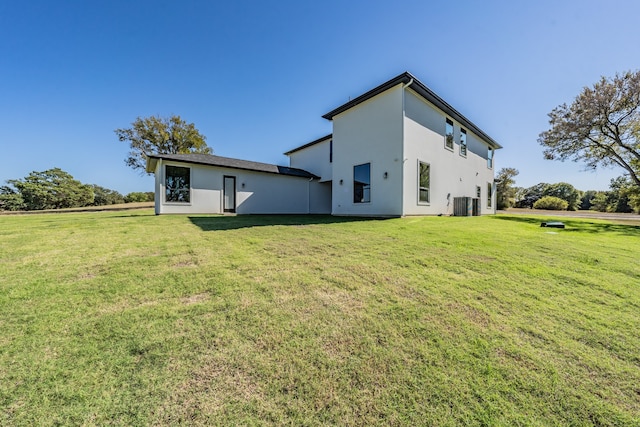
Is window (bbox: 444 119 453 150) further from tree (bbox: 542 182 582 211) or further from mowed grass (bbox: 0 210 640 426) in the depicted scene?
tree (bbox: 542 182 582 211)

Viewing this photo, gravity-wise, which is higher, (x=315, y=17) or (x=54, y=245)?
(x=315, y=17)

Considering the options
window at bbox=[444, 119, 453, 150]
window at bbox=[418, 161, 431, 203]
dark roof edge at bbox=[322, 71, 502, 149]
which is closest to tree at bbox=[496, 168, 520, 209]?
dark roof edge at bbox=[322, 71, 502, 149]

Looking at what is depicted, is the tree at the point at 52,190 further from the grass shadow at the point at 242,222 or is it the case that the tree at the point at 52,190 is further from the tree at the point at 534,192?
the tree at the point at 534,192

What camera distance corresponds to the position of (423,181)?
1061 cm

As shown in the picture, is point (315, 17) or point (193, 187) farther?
point (193, 187)

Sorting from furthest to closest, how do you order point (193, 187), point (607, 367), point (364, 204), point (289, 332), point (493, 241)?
point (193, 187), point (364, 204), point (493, 241), point (289, 332), point (607, 367)

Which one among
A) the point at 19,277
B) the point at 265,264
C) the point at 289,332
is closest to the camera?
the point at 289,332

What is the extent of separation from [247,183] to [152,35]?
802cm

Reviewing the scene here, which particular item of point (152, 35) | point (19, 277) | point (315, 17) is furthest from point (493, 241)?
point (152, 35)

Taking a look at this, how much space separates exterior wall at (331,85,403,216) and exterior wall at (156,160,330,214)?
432 cm

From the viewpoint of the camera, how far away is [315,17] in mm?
9188

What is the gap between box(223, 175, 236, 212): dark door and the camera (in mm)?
13641

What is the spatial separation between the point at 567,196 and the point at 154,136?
59.2 metres

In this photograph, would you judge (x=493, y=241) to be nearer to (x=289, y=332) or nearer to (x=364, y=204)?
(x=289, y=332)
